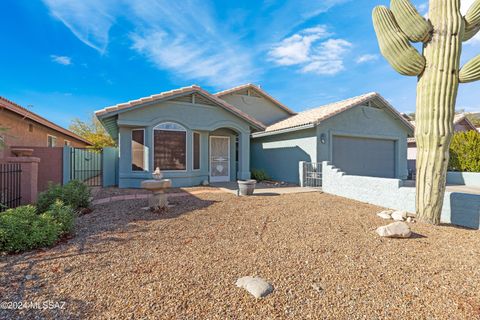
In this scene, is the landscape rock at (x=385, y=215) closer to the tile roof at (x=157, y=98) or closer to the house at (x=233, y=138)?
the house at (x=233, y=138)

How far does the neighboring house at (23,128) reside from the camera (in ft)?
31.2

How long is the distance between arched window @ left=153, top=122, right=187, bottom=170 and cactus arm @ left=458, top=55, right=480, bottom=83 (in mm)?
9898

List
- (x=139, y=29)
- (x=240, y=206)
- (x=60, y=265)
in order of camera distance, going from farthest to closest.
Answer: (x=139, y=29) < (x=240, y=206) < (x=60, y=265)

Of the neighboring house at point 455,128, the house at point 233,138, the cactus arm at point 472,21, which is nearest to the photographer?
the cactus arm at point 472,21

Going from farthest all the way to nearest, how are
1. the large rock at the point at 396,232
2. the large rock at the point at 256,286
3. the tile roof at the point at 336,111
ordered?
the tile roof at the point at 336,111, the large rock at the point at 396,232, the large rock at the point at 256,286

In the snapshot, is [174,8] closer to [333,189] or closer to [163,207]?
[163,207]

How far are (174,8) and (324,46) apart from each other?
7.32 meters

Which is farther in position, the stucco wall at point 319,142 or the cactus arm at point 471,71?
the stucco wall at point 319,142

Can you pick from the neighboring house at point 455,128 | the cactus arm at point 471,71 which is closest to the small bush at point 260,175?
the cactus arm at point 471,71

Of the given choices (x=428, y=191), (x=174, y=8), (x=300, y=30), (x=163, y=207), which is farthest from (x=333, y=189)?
(x=174, y=8)

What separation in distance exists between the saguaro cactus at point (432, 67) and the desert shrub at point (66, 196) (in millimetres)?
9460

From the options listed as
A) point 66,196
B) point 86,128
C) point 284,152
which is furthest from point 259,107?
point 86,128

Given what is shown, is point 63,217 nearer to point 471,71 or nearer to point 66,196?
point 66,196

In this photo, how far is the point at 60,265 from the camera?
3557 mm
